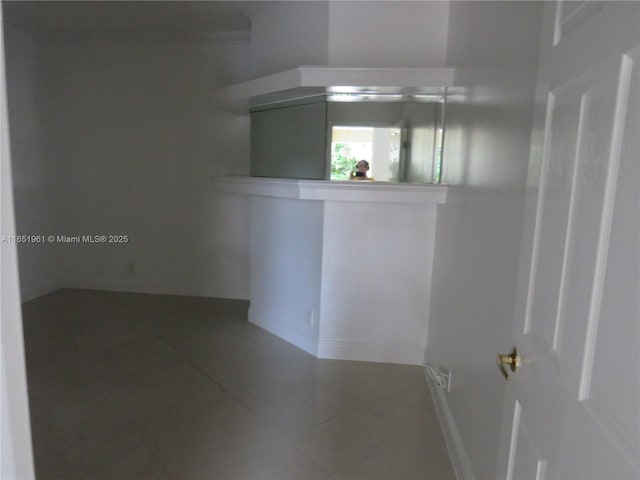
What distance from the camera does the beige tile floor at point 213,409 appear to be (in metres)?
2.00

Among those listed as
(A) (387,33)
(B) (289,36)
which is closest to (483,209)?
(A) (387,33)

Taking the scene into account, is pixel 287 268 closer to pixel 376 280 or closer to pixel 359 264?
pixel 359 264

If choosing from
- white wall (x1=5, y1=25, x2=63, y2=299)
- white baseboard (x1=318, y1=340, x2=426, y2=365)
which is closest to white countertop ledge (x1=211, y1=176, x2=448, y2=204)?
white baseboard (x1=318, y1=340, x2=426, y2=365)

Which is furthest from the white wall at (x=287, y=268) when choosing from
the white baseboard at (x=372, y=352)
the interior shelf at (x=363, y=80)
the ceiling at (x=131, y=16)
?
the ceiling at (x=131, y=16)

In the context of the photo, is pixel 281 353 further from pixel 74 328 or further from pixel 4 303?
pixel 4 303

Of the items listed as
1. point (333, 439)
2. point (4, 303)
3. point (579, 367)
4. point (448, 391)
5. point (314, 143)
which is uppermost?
point (314, 143)

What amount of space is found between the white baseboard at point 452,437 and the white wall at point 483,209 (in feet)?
0.04

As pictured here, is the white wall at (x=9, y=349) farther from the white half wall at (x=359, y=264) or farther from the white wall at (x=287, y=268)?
the white wall at (x=287, y=268)

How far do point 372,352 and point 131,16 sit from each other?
3.53 meters

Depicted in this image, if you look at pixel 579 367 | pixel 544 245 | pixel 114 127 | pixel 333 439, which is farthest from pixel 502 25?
pixel 114 127

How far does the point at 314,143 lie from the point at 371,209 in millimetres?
637

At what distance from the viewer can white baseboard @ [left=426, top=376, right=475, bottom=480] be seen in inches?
Answer: 74.1

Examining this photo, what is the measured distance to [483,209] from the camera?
1840mm

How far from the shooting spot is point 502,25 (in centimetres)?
165
